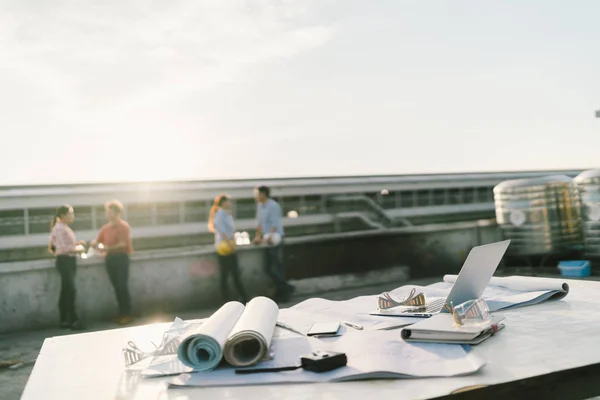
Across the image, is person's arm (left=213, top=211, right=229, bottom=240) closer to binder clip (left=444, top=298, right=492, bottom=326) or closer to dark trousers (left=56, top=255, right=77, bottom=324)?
dark trousers (left=56, top=255, right=77, bottom=324)

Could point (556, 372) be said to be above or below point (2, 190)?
below

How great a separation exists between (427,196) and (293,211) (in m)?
10.7

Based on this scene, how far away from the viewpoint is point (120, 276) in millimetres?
7621

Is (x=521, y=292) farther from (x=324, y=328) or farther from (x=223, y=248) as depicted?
(x=223, y=248)

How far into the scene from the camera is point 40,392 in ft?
4.82

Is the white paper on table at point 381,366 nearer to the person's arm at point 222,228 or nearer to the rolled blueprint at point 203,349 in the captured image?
the rolled blueprint at point 203,349

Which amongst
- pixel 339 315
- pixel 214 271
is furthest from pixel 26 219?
pixel 339 315

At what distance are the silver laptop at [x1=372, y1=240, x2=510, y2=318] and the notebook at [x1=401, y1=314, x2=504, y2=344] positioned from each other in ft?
0.72

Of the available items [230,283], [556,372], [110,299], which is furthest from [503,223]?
[556,372]

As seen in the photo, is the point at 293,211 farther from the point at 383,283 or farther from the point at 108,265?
the point at 108,265

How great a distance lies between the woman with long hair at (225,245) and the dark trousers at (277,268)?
59 centimetres

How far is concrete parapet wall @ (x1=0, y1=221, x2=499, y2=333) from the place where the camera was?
24.7 ft

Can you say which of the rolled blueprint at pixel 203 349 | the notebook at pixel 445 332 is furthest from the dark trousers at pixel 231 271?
the rolled blueprint at pixel 203 349

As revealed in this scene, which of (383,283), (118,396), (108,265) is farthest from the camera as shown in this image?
(383,283)
